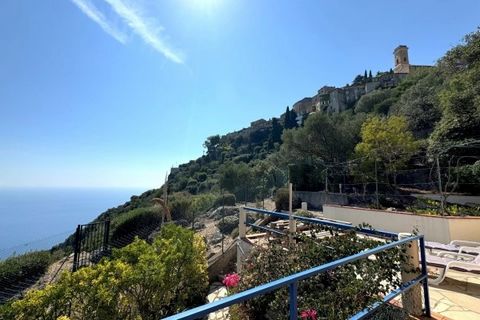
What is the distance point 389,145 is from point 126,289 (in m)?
17.6

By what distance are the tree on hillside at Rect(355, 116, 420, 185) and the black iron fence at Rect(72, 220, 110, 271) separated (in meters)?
14.9

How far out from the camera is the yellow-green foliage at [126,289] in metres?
2.55

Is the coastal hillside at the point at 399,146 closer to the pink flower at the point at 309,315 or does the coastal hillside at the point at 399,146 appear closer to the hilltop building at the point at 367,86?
the pink flower at the point at 309,315

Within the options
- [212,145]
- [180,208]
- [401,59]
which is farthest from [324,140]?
[401,59]

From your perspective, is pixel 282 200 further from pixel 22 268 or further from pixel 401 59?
pixel 401 59

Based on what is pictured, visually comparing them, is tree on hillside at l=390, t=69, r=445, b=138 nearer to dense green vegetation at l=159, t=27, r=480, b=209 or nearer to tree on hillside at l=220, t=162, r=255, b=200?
dense green vegetation at l=159, t=27, r=480, b=209

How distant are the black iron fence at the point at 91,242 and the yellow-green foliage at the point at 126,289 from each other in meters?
2.59

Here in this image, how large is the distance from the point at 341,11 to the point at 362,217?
24.0 feet

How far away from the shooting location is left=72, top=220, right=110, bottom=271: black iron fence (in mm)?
5590

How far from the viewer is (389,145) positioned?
1672cm

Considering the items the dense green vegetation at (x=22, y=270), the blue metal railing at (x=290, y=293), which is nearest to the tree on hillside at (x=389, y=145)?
the blue metal railing at (x=290, y=293)

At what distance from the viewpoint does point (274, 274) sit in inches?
109

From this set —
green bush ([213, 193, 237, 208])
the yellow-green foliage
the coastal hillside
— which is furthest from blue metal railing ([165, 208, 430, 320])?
green bush ([213, 193, 237, 208])

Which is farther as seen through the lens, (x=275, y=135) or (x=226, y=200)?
(x=275, y=135)
